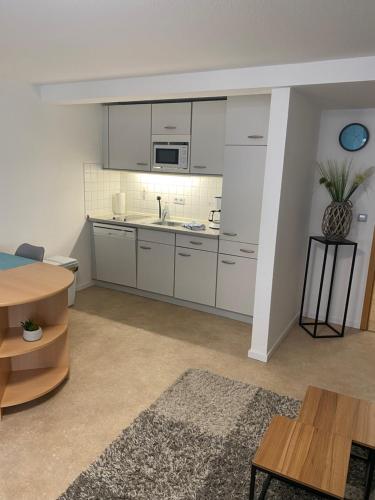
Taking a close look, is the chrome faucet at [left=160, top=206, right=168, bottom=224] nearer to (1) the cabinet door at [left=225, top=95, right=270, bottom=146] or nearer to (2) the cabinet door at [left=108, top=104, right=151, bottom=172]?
(2) the cabinet door at [left=108, top=104, right=151, bottom=172]

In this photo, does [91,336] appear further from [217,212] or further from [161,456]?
[217,212]

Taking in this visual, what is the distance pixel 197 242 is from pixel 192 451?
2.35m

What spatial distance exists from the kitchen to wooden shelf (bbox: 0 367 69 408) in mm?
1916

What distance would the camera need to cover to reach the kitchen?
152 inches

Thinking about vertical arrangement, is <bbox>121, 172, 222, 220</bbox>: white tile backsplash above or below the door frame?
above

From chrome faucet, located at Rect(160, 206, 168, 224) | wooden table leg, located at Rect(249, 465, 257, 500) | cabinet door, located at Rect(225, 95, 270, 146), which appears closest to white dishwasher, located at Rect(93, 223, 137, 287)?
chrome faucet, located at Rect(160, 206, 168, 224)

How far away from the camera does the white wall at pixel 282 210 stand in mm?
3006

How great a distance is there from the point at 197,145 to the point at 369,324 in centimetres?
266

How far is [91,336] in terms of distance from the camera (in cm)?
373

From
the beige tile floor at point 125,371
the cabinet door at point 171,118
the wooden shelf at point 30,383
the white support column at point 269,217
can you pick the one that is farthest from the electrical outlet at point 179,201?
the wooden shelf at point 30,383

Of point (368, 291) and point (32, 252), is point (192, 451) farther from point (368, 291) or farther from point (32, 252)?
point (368, 291)

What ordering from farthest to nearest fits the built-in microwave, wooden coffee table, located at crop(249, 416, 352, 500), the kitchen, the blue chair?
the built-in microwave → the kitchen → the blue chair → wooden coffee table, located at crop(249, 416, 352, 500)

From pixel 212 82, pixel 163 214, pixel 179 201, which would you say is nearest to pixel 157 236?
pixel 163 214

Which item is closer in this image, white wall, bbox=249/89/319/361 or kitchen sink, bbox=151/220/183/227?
white wall, bbox=249/89/319/361
